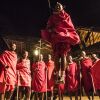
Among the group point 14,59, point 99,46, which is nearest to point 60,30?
point 14,59

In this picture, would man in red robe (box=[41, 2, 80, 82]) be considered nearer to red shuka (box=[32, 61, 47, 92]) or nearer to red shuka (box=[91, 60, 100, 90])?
red shuka (box=[91, 60, 100, 90])

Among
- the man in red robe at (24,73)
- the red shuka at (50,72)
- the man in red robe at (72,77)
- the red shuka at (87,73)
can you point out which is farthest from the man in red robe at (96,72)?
the man in red robe at (24,73)

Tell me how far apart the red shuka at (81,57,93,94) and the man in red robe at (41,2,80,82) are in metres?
2.95

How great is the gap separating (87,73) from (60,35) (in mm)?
3389

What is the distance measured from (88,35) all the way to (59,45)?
Result: 10526 millimetres

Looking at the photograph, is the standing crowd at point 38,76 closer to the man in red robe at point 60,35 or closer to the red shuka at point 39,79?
the red shuka at point 39,79

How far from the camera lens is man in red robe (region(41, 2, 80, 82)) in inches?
243

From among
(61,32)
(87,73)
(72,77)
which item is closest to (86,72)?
(87,73)

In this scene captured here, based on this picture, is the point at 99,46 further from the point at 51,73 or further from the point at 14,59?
the point at 14,59

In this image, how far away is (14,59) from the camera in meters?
8.45

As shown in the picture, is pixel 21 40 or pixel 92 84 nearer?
pixel 92 84

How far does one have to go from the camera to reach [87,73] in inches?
365

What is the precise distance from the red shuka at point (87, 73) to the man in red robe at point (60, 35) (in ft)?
9.67

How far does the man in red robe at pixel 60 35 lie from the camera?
618 centimetres
